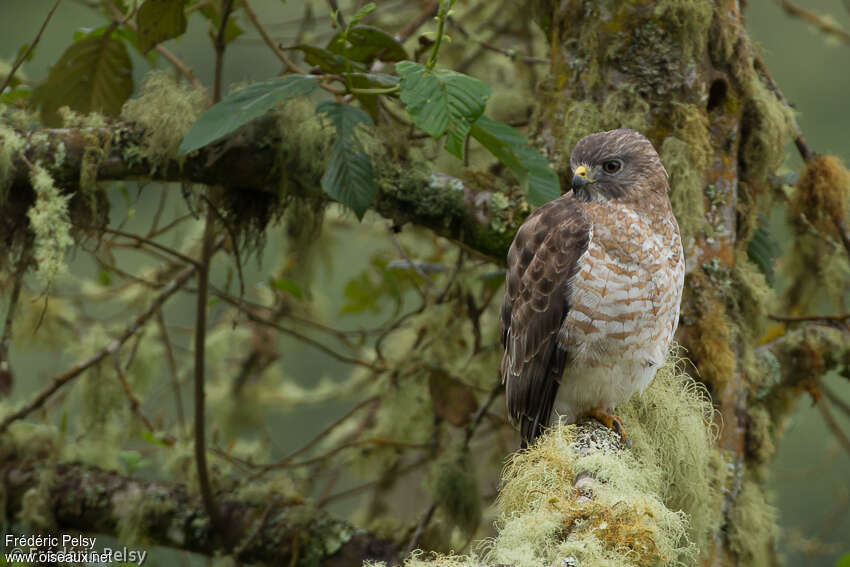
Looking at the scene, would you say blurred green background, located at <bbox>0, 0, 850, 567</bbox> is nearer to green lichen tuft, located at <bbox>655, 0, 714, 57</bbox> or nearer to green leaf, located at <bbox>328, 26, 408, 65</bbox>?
green leaf, located at <bbox>328, 26, 408, 65</bbox>

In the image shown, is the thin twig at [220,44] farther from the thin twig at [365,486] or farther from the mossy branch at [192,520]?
the thin twig at [365,486]

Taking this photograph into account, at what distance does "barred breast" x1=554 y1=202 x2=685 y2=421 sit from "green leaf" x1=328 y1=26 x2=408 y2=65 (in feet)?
3.14

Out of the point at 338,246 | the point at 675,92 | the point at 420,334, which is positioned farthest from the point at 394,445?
the point at 675,92

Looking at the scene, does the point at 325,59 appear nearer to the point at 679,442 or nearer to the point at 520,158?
the point at 520,158

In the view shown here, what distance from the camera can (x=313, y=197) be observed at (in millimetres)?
3037

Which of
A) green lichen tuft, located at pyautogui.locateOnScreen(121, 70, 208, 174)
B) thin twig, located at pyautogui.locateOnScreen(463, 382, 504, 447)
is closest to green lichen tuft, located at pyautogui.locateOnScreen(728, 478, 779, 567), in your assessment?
thin twig, located at pyautogui.locateOnScreen(463, 382, 504, 447)

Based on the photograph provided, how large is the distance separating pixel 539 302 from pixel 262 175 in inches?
40.1

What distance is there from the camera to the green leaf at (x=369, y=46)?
294cm

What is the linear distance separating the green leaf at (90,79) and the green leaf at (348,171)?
3.21 feet

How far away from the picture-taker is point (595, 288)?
2.49 metres

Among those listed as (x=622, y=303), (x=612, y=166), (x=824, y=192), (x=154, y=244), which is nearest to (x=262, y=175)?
(x=154, y=244)

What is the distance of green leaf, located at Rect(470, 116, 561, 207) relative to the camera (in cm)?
255

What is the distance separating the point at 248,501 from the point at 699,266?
1.95 meters

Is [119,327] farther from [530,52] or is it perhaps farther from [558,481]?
[558,481]
